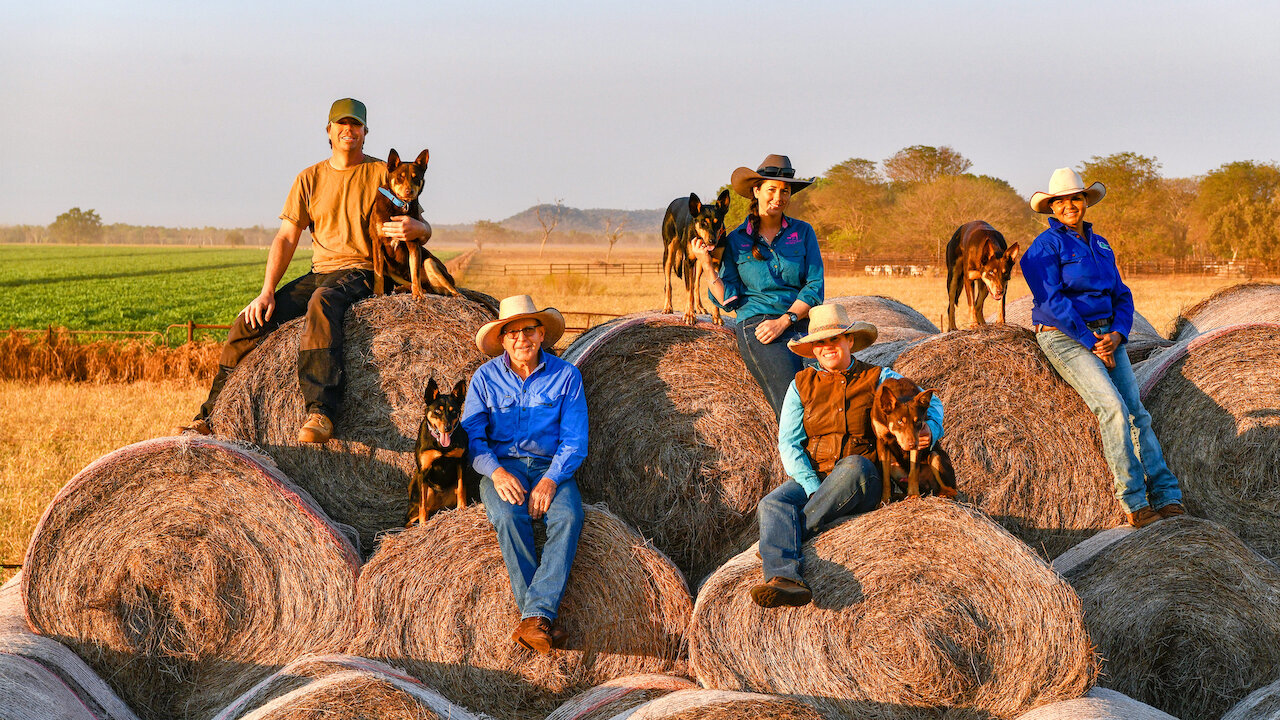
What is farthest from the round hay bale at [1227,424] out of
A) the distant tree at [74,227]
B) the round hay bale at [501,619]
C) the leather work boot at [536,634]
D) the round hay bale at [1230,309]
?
the distant tree at [74,227]

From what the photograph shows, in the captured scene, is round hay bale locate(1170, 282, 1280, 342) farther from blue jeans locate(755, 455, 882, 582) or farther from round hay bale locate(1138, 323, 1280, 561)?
blue jeans locate(755, 455, 882, 582)

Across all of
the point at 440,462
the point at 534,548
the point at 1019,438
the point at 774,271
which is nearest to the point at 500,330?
the point at 440,462

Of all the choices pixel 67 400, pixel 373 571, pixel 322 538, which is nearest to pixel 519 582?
pixel 373 571

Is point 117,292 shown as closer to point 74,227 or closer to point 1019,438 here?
point 1019,438

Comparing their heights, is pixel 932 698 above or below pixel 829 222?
below

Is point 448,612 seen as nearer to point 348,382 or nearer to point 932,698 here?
point 348,382

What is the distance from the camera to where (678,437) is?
5.43m

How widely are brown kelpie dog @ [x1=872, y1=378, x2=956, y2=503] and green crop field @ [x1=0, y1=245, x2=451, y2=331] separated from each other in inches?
792

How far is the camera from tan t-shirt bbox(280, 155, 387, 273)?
5.77 meters

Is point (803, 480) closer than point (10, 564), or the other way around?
point (803, 480)

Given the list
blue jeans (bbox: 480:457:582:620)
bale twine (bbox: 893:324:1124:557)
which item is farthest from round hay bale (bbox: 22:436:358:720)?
bale twine (bbox: 893:324:1124:557)

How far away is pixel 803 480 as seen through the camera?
175 inches

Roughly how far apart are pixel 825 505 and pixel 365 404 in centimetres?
266

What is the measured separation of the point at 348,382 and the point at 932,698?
3.45 m
